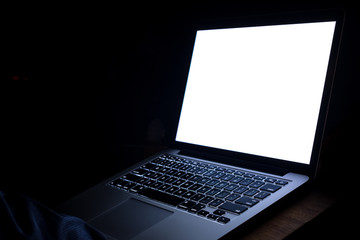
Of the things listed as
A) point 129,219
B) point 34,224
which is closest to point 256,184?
point 129,219

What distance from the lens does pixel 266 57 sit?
2.52 feet

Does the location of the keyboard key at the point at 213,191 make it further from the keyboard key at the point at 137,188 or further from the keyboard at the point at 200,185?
the keyboard key at the point at 137,188

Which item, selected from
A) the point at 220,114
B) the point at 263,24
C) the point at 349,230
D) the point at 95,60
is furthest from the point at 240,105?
the point at 95,60

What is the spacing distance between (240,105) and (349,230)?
0.31 metres

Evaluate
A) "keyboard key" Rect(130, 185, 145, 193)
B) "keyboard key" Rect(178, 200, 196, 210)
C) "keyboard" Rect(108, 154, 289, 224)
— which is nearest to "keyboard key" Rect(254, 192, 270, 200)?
"keyboard" Rect(108, 154, 289, 224)

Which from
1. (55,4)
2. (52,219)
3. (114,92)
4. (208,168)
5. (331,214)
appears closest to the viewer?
(52,219)

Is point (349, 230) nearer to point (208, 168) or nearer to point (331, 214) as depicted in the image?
point (331, 214)

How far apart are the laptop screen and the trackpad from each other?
230 mm

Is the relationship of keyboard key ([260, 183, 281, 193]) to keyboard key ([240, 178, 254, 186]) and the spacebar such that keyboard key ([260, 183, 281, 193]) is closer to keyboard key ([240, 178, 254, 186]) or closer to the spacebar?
keyboard key ([240, 178, 254, 186])

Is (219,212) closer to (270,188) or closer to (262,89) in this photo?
(270,188)

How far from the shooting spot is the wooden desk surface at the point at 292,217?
53 centimetres

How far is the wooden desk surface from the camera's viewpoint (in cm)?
53

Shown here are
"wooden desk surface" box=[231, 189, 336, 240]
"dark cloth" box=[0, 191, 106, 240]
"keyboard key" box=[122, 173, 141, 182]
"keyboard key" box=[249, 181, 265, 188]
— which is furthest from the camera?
"keyboard key" box=[122, 173, 141, 182]

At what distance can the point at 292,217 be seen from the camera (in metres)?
0.57
